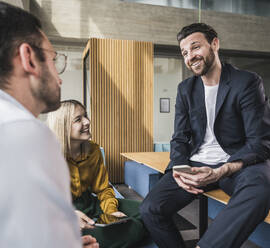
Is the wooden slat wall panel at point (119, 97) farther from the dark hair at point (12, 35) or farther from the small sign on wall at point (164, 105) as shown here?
the dark hair at point (12, 35)

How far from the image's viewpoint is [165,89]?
25.4 feet

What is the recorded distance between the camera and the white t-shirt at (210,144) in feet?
6.67

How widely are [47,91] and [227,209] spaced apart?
116 centimetres

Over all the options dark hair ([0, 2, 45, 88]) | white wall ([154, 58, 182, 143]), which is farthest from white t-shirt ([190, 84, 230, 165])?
white wall ([154, 58, 182, 143])

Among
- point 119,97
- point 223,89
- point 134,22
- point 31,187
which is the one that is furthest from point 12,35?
point 134,22

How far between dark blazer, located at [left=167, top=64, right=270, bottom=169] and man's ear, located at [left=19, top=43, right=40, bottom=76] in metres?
1.43

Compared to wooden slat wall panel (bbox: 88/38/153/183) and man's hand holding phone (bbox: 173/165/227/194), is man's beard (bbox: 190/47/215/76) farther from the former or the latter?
wooden slat wall panel (bbox: 88/38/153/183)

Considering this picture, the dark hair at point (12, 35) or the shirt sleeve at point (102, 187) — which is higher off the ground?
the dark hair at point (12, 35)

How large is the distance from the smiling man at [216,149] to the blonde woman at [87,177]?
22cm

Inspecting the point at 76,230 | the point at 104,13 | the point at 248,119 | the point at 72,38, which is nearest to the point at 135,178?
the point at 248,119

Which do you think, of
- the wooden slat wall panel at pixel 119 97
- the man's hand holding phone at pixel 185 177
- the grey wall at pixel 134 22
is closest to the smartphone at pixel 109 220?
the man's hand holding phone at pixel 185 177

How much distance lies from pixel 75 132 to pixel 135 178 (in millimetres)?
2534

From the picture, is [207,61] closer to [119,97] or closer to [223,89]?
[223,89]

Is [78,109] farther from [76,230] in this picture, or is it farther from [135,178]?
[135,178]
